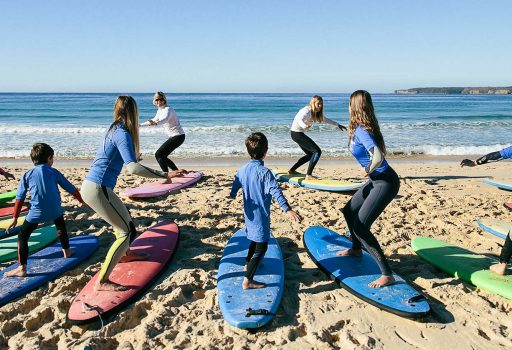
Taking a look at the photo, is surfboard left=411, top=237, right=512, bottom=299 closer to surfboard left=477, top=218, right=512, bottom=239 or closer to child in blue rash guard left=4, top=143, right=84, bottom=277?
surfboard left=477, top=218, right=512, bottom=239

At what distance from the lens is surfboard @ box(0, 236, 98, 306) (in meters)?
4.05

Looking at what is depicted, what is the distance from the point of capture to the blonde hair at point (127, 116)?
3875 millimetres

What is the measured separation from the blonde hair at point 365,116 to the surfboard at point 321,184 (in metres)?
3.89

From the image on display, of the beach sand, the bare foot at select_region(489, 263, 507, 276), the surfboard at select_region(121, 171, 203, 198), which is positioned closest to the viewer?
the beach sand

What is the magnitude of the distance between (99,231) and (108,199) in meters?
2.23

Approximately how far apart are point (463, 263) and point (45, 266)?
4.40 m

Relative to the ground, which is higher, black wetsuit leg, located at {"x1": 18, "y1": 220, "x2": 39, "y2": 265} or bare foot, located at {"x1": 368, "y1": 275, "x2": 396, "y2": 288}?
black wetsuit leg, located at {"x1": 18, "y1": 220, "x2": 39, "y2": 265}

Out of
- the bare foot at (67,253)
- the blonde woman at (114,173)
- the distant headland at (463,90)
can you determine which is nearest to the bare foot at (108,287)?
the blonde woman at (114,173)

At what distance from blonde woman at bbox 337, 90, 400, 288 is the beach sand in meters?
0.49

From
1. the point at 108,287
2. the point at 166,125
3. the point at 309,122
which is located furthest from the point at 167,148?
the point at 108,287

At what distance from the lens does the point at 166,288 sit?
4.19 m

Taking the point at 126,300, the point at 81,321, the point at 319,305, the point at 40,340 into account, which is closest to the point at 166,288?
the point at 126,300

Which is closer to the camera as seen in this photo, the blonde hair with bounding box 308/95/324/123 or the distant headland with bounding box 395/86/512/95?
the blonde hair with bounding box 308/95/324/123

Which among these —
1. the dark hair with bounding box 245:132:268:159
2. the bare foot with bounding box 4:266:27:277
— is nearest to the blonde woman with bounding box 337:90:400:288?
the dark hair with bounding box 245:132:268:159
